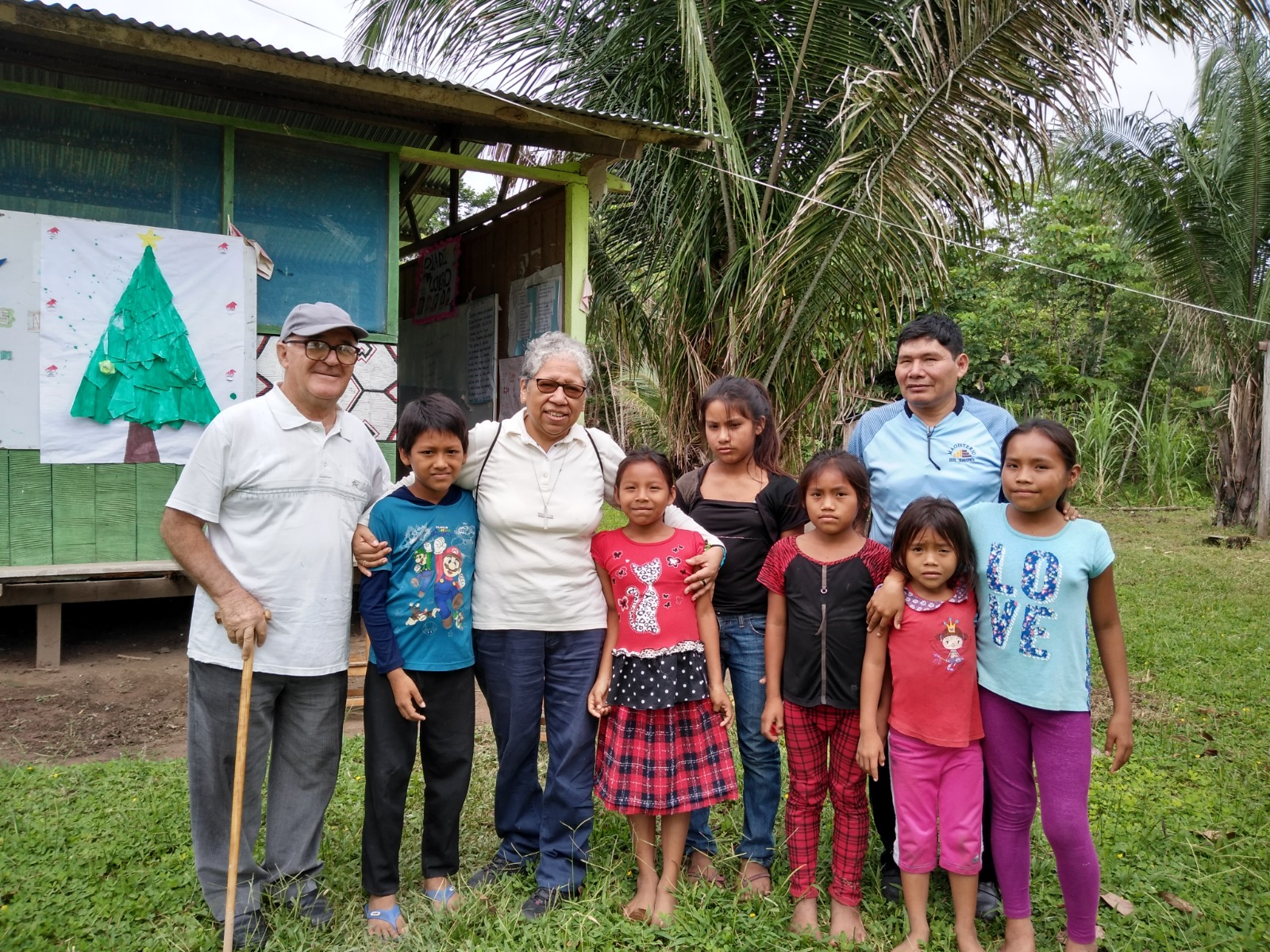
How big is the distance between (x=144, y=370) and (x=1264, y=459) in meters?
12.2

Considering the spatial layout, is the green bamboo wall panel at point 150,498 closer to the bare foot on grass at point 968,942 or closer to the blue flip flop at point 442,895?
the blue flip flop at point 442,895

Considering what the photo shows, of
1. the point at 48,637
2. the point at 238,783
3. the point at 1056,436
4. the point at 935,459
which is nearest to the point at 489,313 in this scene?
the point at 48,637

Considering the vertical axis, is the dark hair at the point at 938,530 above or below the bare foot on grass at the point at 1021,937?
above

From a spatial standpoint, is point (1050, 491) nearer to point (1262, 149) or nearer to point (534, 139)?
point (534, 139)

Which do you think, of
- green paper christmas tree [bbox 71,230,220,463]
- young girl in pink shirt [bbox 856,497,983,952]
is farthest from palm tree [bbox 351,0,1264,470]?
young girl in pink shirt [bbox 856,497,983,952]

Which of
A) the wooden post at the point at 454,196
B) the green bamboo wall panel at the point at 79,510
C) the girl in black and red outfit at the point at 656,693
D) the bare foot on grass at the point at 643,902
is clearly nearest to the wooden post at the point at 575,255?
the wooden post at the point at 454,196

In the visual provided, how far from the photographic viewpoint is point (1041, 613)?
105 inches

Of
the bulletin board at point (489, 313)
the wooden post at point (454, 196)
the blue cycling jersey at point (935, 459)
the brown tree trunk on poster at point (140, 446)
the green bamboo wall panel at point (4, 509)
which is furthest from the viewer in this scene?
the wooden post at point (454, 196)

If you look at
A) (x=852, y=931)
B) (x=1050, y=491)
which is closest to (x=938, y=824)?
(x=852, y=931)

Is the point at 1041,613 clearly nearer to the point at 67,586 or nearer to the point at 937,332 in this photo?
the point at 937,332

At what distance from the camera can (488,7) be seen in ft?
24.4

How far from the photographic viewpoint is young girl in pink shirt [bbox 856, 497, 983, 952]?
2.73 metres

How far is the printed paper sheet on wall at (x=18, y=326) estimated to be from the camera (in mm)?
5008

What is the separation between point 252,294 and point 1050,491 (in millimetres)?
4560
